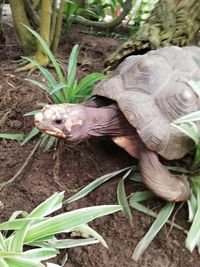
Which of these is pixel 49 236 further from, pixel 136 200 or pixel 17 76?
pixel 17 76

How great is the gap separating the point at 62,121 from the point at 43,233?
15.4 inches

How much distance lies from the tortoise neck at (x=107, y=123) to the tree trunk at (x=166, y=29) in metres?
0.58

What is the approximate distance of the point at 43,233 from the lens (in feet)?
4.66

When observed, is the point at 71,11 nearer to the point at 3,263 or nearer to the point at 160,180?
the point at 160,180

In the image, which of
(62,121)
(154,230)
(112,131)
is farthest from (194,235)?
(62,121)

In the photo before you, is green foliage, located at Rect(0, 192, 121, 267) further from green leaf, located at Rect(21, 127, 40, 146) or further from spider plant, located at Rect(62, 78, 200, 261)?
green leaf, located at Rect(21, 127, 40, 146)

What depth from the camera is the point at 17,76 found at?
2.32m

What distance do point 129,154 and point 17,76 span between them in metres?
0.84

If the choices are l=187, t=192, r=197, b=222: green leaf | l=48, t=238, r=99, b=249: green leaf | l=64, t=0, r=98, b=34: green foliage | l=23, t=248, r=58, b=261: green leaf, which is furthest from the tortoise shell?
l=64, t=0, r=98, b=34: green foliage

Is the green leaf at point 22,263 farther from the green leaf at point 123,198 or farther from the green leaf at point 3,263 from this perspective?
the green leaf at point 123,198

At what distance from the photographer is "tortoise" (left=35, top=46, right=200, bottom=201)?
161cm

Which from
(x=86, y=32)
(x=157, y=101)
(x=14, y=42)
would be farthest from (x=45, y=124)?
(x=86, y=32)

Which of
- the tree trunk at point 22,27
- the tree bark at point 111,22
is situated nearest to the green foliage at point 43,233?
the tree trunk at point 22,27

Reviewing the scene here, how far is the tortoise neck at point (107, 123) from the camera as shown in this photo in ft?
5.58
